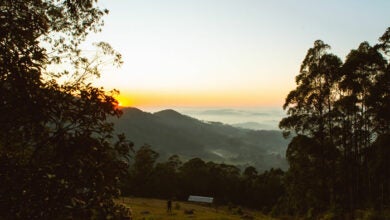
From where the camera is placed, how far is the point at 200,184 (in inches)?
4313

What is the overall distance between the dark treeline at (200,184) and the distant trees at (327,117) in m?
65.1

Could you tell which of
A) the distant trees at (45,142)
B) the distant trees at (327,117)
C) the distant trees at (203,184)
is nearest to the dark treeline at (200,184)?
the distant trees at (203,184)

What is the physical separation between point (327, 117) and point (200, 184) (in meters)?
78.2

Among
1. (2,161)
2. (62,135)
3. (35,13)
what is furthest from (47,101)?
(35,13)

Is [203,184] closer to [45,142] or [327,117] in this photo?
[327,117]

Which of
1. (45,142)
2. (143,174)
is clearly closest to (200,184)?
(143,174)

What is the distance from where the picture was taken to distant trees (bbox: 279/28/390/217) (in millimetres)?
33906

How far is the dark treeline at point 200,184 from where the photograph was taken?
102 metres

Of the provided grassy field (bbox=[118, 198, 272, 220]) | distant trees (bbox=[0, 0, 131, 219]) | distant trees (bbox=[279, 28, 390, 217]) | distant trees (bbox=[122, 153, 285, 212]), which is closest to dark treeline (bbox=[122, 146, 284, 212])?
distant trees (bbox=[122, 153, 285, 212])

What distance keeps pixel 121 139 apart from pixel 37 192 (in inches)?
98.6

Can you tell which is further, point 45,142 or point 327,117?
point 327,117

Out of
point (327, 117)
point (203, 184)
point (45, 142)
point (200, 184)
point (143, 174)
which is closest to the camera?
point (45, 142)

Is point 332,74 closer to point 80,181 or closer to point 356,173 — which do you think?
point 356,173

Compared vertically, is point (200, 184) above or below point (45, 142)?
below
